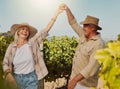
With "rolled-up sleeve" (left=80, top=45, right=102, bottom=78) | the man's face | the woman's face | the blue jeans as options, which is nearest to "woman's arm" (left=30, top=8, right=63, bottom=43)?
the woman's face

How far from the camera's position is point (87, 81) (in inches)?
221

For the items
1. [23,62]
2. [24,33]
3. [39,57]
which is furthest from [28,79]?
[24,33]

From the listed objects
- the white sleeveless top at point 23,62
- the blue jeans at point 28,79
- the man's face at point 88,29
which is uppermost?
the man's face at point 88,29

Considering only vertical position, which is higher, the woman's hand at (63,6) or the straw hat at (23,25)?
the woman's hand at (63,6)

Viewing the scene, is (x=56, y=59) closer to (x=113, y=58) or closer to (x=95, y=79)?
(x=95, y=79)

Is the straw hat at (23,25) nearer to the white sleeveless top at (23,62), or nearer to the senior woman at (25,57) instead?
the senior woman at (25,57)

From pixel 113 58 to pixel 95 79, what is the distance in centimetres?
401

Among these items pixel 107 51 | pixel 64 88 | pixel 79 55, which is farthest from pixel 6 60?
pixel 64 88

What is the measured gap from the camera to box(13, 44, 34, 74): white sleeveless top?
6086 millimetres

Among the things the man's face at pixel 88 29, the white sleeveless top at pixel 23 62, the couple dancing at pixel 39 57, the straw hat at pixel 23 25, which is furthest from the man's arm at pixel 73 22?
the white sleeveless top at pixel 23 62

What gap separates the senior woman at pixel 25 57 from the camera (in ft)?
20.1

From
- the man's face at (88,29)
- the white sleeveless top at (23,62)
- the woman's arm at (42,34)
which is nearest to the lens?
the man's face at (88,29)

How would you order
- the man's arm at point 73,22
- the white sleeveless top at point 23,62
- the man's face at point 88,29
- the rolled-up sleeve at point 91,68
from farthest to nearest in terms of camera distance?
the white sleeveless top at point 23,62, the man's arm at point 73,22, the man's face at point 88,29, the rolled-up sleeve at point 91,68

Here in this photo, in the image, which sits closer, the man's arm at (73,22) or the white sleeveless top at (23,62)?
the man's arm at (73,22)
